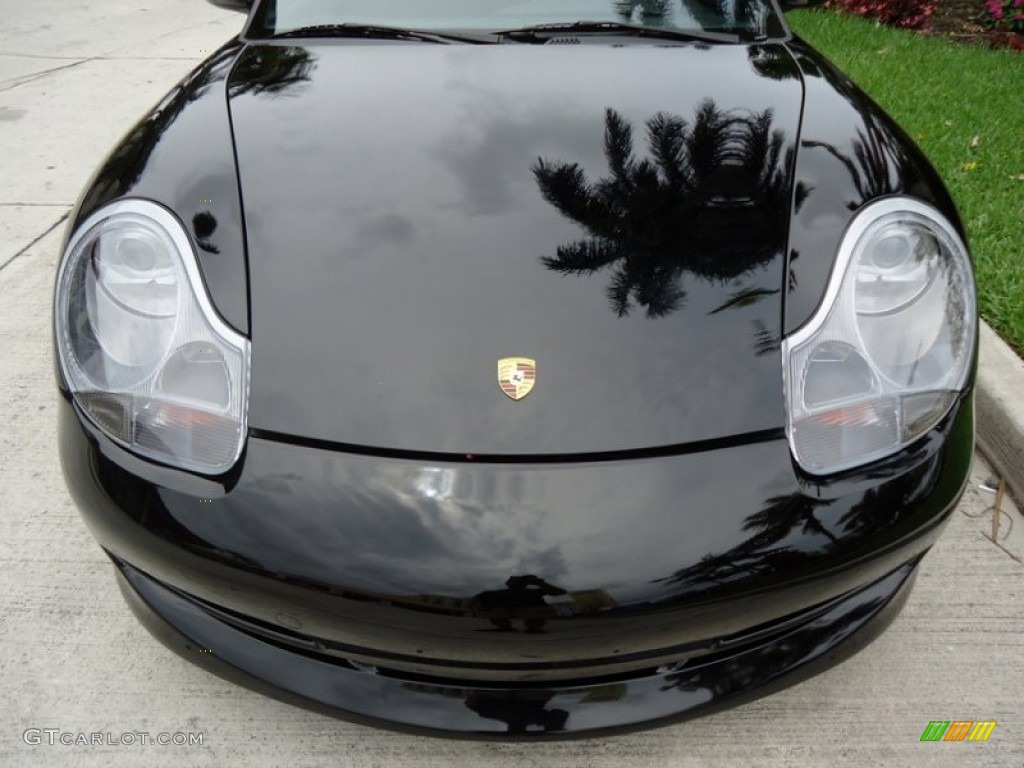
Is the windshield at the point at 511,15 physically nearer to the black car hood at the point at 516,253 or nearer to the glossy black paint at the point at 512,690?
the black car hood at the point at 516,253

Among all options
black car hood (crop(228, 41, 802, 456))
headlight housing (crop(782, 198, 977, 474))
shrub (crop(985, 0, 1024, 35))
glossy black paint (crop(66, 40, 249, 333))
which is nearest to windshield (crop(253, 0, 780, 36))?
black car hood (crop(228, 41, 802, 456))

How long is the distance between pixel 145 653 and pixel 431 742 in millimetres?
602

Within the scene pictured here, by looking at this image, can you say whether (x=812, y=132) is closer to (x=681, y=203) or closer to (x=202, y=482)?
(x=681, y=203)

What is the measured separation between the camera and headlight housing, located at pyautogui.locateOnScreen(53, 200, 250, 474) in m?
1.41

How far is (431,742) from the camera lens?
1673 mm

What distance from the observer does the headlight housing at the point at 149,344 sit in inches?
55.6

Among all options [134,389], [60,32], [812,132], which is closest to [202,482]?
[134,389]

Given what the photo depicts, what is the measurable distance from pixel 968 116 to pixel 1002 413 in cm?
282

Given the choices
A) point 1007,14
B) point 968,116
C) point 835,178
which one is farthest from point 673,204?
point 1007,14

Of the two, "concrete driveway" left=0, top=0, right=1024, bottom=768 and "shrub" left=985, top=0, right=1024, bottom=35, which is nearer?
"concrete driveway" left=0, top=0, right=1024, bottom=768

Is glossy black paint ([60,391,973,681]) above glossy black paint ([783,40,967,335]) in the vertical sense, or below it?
below

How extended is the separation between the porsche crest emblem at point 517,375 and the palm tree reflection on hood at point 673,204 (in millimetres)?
172

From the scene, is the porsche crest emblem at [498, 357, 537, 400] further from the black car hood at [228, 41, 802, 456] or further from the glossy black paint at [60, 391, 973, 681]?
the glossy black paint at [60, 391, 973, 681]

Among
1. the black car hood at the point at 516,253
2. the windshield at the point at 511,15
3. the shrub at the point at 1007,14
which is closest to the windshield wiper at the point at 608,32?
the windshield at the point at 511,15
